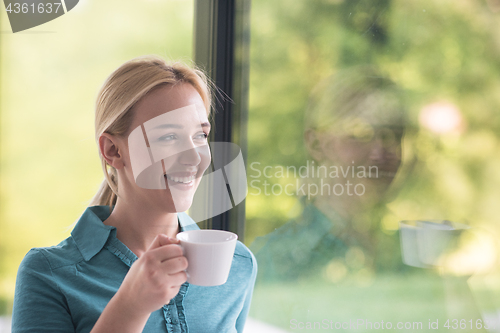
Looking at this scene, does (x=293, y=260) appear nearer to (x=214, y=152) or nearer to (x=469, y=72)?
(x=214, y=152)

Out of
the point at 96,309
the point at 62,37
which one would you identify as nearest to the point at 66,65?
the point at 62,37

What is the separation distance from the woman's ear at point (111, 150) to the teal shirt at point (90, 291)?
0.47 ft

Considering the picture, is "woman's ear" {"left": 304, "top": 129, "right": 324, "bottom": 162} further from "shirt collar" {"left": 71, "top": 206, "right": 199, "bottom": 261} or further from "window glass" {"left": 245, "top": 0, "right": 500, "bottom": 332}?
"shirt collar" {"left": 71, "top": 206, "right": 199, "bottom": 261}

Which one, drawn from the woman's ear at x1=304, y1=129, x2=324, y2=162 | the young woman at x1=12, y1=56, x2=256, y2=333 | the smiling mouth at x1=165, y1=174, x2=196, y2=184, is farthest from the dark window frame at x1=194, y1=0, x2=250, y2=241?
the smiling mouth at x1=165, y1=174, x2=196, y2=184

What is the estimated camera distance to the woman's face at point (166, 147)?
31.8 inches

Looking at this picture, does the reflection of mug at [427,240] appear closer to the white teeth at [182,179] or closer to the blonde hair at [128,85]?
the white teeth at [182,179]

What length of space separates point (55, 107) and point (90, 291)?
661 millimetres

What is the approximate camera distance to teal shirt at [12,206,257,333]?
2.41 ft

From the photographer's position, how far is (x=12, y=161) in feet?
3.77

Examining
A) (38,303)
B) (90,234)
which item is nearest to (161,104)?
(90,234)

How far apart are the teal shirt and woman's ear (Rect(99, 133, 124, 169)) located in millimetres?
142

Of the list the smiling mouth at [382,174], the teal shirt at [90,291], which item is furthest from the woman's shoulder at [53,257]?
the smiling mouth at [382,174]

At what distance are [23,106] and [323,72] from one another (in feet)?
2.94

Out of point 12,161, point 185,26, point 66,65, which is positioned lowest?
point 12,161
